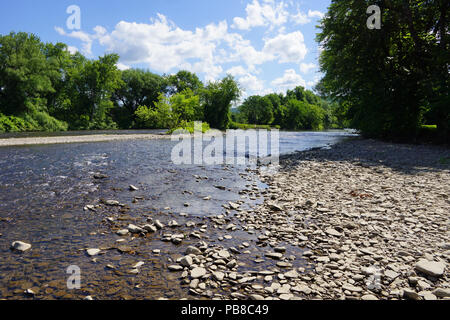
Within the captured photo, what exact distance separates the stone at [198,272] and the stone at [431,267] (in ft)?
10.9

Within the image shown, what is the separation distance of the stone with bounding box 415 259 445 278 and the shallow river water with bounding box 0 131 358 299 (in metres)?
2.61

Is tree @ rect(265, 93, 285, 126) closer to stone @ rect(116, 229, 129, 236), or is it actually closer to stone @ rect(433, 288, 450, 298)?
stone @ rect(116, 229, 129, 236)

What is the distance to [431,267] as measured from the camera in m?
3.66

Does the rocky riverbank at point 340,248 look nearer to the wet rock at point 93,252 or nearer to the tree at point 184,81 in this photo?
the wet rock at point 93,252

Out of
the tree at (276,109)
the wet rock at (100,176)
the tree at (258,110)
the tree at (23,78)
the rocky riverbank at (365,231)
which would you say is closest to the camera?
the rocky riverbank at (365,231)

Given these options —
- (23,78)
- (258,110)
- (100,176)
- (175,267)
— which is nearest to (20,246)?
(175,267)

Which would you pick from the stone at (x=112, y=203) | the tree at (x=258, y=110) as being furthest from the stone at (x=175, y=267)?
the tree at (x=258, y=110)

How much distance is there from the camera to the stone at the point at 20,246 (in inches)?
177

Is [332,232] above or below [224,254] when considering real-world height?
above

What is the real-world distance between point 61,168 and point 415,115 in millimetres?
28758

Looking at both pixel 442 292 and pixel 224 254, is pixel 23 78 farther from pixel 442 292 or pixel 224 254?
pixel 442 292

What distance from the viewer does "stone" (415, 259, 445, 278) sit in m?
3.54

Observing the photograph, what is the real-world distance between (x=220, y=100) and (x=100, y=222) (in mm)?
61955

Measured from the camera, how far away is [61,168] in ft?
40.8
